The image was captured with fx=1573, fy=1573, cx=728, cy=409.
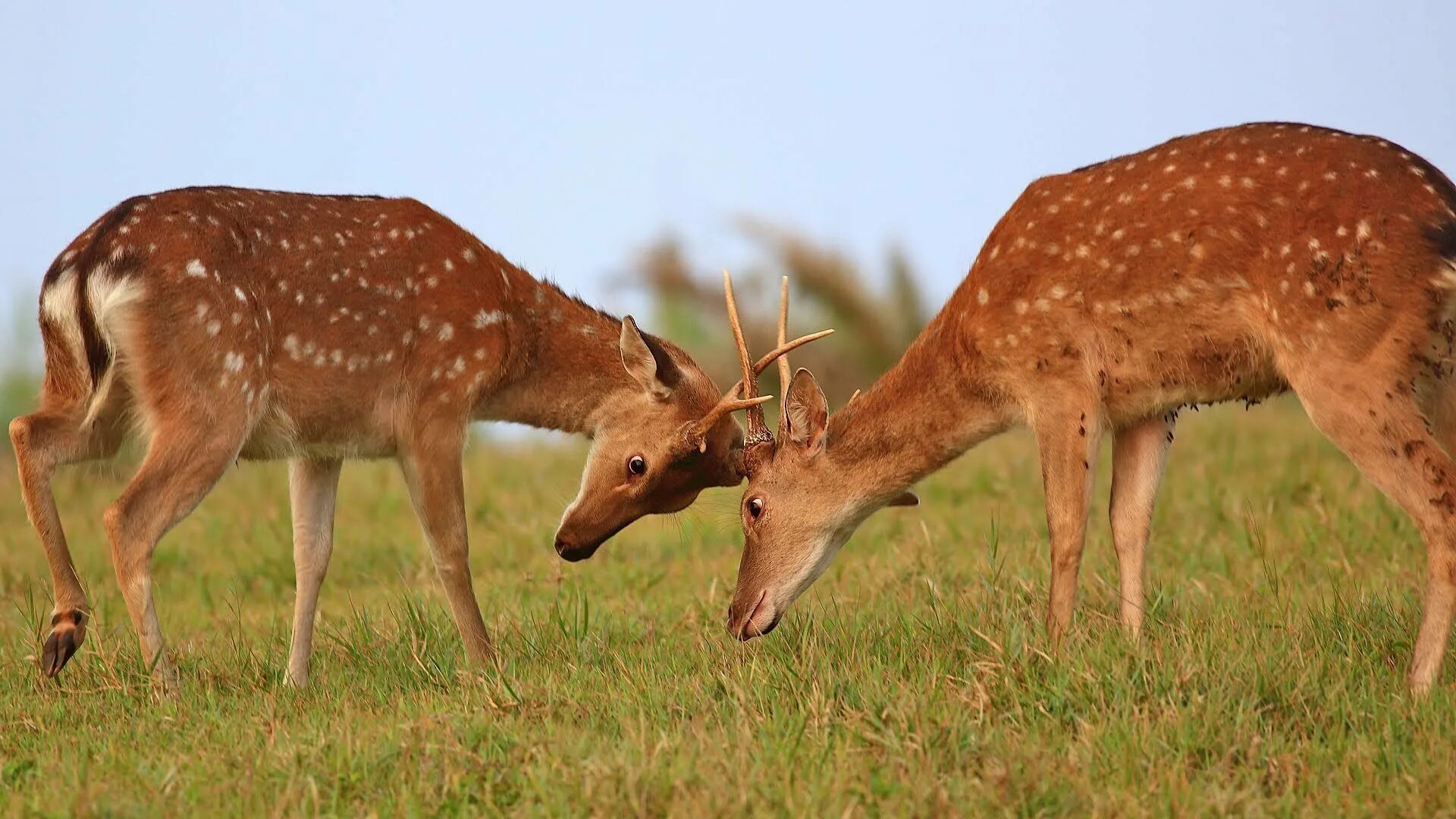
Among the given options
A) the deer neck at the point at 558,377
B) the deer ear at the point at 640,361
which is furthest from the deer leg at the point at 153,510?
the deer ear at the point at 640,361

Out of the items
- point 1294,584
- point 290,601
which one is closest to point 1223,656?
point 1294,584

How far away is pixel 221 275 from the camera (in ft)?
20.1

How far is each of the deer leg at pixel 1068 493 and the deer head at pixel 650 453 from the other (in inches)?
53.6

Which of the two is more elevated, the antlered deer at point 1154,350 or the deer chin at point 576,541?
the antlered deer at point 1154,350

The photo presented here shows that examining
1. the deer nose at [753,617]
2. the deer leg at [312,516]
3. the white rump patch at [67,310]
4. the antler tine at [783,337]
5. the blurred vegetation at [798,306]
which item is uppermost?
the white rump patch at [67,310]

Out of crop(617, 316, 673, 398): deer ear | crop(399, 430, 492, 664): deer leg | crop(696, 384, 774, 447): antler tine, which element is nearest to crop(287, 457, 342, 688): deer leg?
crop(399, 430, 492, 664): deer leg

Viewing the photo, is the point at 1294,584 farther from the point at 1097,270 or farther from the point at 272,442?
the point at 272,442

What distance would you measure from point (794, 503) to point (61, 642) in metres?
2.88

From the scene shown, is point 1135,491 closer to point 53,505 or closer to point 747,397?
point 747,397

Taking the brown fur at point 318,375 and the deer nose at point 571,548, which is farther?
the deer nose at point 571,548

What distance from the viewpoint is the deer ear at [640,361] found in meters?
6.79

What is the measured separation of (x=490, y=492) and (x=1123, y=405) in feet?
17.6

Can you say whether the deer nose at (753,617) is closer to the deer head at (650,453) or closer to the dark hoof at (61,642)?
the deer head at (650,453)

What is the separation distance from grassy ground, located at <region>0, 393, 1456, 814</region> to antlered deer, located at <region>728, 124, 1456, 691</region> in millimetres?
426
